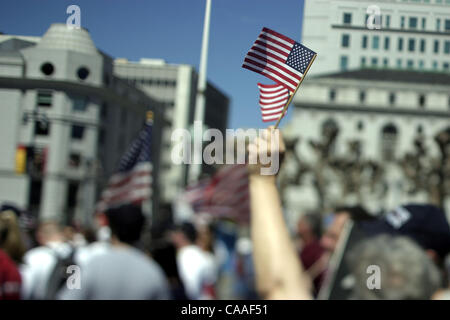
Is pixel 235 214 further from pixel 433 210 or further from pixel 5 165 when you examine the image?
pixel 433 210

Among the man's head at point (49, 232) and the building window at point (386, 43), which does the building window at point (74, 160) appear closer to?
the man's head at point (49, 232)

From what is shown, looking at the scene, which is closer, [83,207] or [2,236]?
[2,236]

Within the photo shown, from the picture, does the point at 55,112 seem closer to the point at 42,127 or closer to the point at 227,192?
the point at 42,127

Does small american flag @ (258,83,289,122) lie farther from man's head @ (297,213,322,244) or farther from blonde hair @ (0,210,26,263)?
blonde hair @ (0,210,26,263)

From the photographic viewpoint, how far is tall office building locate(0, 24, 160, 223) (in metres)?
4.70

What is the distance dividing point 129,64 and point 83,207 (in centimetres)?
120

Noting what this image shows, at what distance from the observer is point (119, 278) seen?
3242mm

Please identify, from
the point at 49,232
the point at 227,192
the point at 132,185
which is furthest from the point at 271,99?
the point at 49,232

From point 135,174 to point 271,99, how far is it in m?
1.73

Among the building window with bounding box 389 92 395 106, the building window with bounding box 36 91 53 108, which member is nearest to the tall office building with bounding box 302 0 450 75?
the building window with bounding box 36 91 53 108

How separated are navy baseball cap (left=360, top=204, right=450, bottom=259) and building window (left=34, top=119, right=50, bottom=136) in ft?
9.32

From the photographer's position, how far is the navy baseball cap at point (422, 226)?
105 inches

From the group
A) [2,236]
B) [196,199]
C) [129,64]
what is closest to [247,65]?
[129,64]

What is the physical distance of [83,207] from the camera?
209 inches
